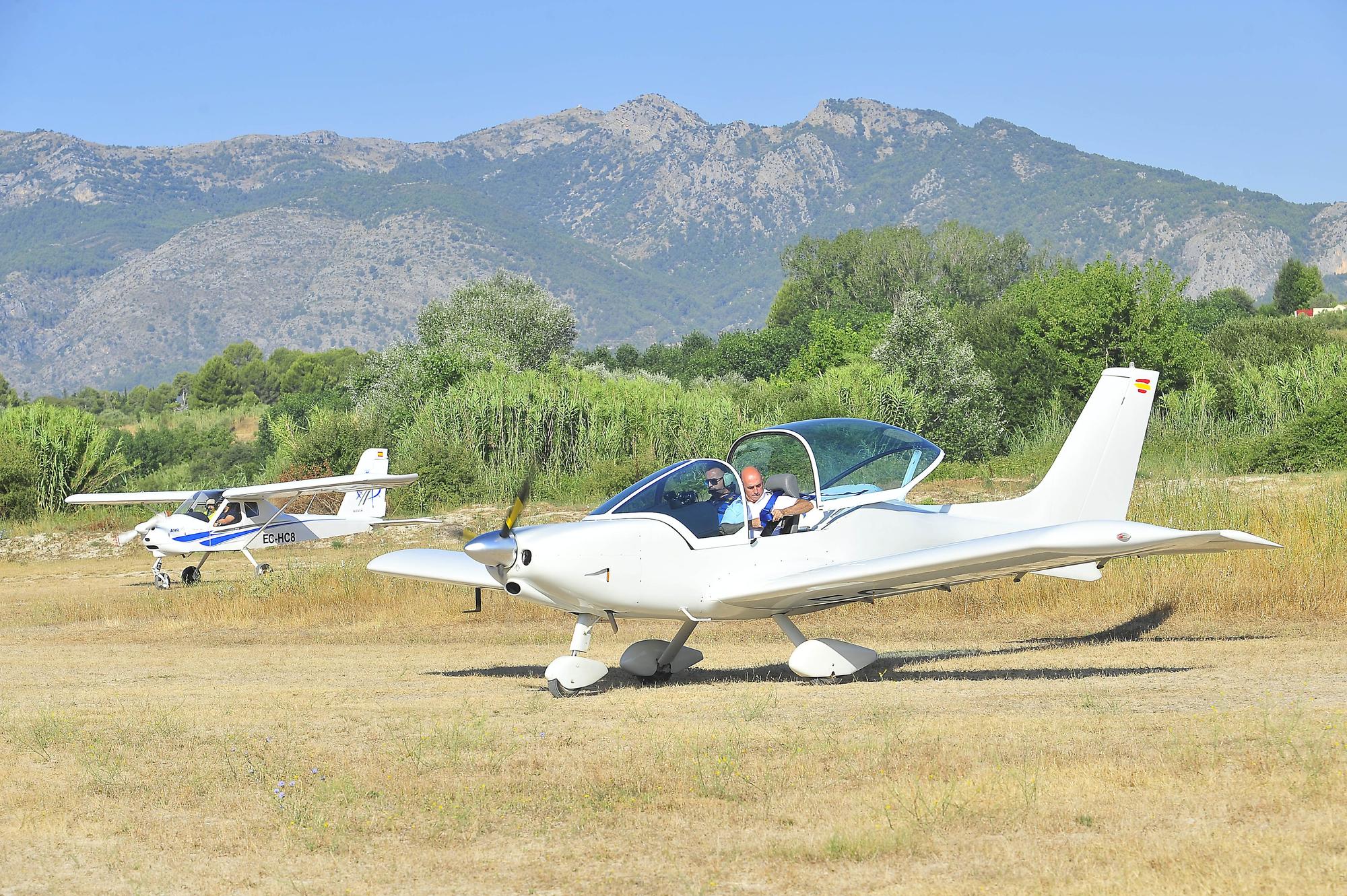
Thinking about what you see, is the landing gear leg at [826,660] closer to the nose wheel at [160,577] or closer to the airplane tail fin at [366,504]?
the nose wheel at [160,577]

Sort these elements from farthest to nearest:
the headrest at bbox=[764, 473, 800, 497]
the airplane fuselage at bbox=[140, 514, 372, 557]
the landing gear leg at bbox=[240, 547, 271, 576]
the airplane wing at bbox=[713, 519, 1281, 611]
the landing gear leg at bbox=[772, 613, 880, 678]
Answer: the airplane fuselage at bbox=[140, 514, 372, 557] → the landing gear leg at bbox=[240, 547, 271, 576] → the headrest at bbox=[764, 473, 800, 497] → the landing gear leg at bbox=[772, 613, 880, 678] → the airplane wing at bbox=[713, 519, 1281, 611]

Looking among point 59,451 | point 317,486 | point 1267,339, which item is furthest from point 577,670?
point 1267,339

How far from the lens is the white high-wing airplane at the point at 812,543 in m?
9.97

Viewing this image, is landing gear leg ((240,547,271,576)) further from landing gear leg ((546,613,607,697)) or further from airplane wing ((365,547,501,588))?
landing gear leg ((546,613,607,697))

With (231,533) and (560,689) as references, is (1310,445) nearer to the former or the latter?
(231,533)

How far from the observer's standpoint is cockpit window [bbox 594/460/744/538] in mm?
10734

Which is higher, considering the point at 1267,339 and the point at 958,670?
the point at 1267,339

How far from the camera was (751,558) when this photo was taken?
10805 millimetres

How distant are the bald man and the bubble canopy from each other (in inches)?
9.9

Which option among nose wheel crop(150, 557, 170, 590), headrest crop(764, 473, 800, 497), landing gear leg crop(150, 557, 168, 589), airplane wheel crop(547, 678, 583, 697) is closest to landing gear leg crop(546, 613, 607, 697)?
airplane wheel crop(547, 678, 583, 697)

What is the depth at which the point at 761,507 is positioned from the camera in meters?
11.0

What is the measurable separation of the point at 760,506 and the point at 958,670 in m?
2.41

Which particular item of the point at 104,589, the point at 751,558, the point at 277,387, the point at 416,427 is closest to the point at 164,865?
the point at 751,558

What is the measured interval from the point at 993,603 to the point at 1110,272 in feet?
127
